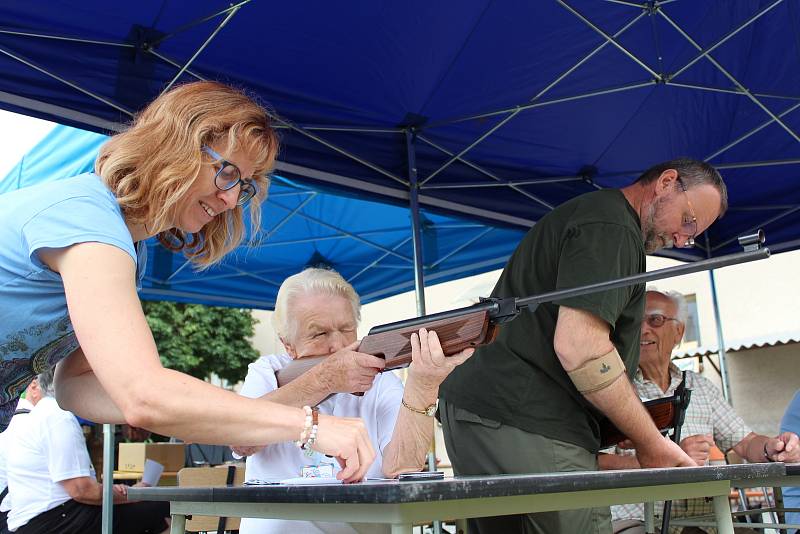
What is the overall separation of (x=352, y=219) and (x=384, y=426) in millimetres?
4070

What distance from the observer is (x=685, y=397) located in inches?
112

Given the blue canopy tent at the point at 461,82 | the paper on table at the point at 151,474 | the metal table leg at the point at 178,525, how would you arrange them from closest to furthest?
the metal table leg at the point at 178,525, the blue canopy tent at the point at 461,82, the paper on table at the point at 151,474

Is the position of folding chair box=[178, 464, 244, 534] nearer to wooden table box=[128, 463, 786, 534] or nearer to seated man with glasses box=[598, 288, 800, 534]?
seated man with glasses box=[598, 288, 800, 534]

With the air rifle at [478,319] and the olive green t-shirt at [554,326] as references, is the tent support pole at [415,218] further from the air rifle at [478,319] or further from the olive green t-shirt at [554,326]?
the air rifle at [478,319]

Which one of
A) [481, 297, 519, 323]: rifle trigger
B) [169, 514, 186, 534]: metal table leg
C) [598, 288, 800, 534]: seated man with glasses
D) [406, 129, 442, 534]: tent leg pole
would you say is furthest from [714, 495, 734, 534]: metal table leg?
[406, 129, 442, 534]: tent leg pole

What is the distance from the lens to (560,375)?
8.25 feet

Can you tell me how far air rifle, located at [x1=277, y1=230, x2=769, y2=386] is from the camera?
1.64m

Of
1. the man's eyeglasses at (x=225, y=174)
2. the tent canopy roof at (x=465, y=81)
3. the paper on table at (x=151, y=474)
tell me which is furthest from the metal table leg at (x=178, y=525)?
the paper on table at (x=151, y=474)

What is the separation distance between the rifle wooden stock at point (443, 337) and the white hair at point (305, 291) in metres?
0.55

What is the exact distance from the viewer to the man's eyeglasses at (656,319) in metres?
3.87

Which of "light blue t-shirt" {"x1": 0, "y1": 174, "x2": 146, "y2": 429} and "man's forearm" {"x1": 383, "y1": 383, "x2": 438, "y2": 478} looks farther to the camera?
"man's forearm" {"x1": 383, "y1": 383, "x2": 438, "y2": 478}

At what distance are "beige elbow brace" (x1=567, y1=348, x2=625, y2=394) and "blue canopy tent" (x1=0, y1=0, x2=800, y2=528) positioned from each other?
89.2 inches

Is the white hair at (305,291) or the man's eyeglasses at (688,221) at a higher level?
the man's eyeglasses at (688,221)

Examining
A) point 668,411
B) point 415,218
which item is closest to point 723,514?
point 668,411
